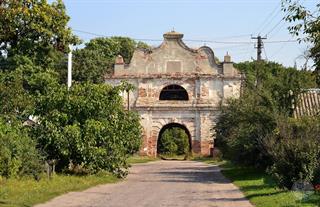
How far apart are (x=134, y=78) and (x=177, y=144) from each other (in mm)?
17530

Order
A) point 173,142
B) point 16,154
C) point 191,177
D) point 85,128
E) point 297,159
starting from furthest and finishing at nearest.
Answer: point 173,142
point 191,177
point 85,128
point 16,154
point 297,159

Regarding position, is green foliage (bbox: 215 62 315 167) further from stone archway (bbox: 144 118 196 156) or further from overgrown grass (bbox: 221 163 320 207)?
stone archway (bbox: 144 118 196 156)

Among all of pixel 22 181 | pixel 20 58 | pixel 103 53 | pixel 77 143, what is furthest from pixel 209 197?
pixel 103 53

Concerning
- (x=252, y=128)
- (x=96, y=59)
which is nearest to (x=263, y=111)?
(x=252, y=128)

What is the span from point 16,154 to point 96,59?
58540 millimetres

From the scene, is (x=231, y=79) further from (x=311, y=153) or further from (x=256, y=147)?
(x=311, y=153)

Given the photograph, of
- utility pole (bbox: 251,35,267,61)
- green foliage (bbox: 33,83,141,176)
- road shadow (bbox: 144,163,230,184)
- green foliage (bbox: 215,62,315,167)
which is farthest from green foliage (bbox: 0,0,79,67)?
utility pole (bbox: 251,35,267,61)

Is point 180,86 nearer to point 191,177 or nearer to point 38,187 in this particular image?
point 191,177

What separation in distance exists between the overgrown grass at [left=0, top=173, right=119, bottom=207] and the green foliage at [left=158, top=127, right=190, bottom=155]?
1971 inches

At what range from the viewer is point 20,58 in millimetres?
41781

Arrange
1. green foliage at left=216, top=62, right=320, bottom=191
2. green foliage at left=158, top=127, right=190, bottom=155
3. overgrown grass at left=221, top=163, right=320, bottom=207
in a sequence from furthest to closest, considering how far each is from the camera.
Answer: green foliage at left=158, top=127, right=190, bottom=155 < green foliage at left=216, top=62, right=320, bottom=191 < overgrown grass at left=221, top=163, right=320, bottom=207

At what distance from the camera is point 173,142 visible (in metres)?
82.4

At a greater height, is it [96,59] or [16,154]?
[96,59]

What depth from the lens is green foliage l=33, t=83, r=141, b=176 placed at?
102ft
